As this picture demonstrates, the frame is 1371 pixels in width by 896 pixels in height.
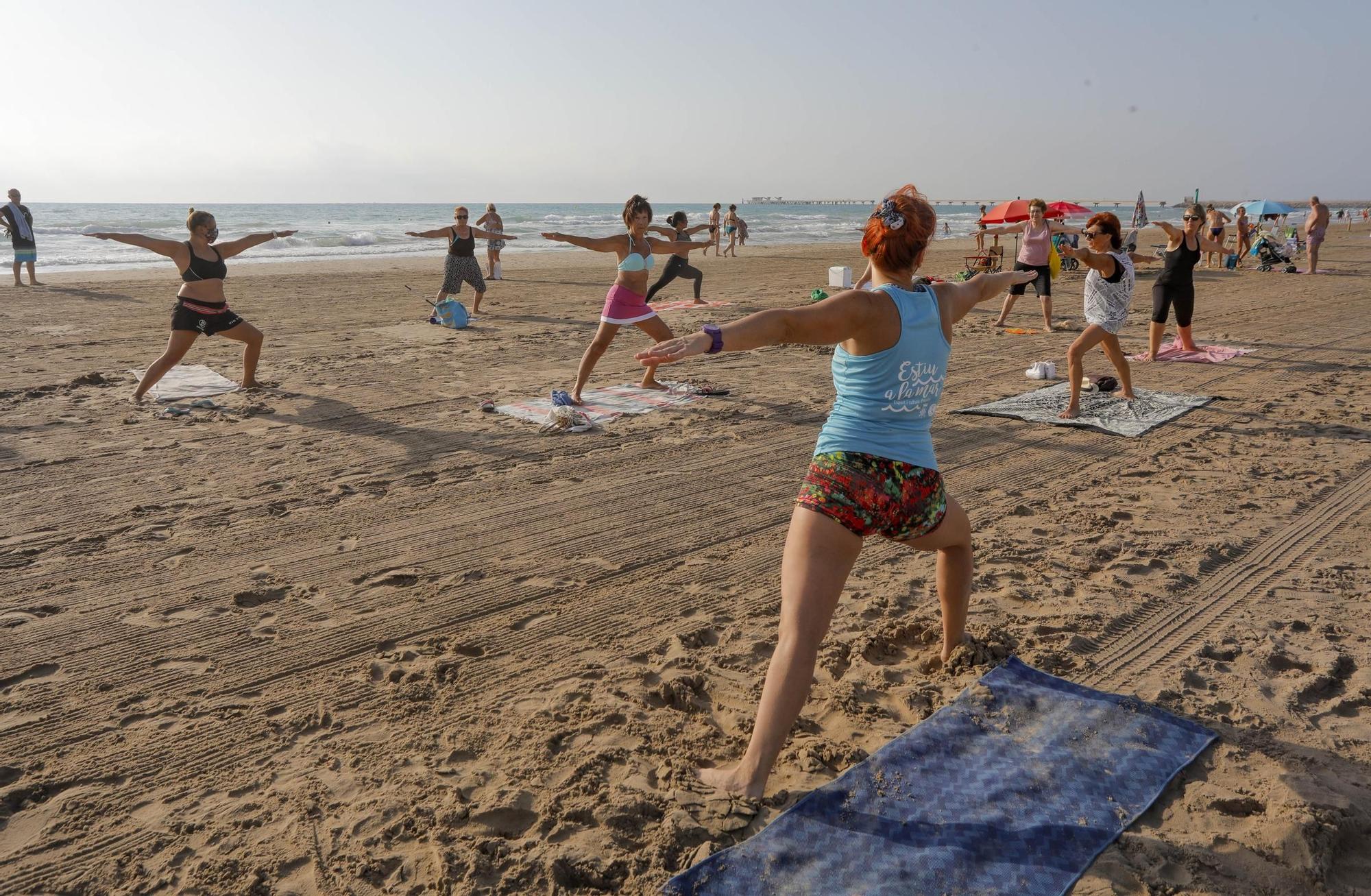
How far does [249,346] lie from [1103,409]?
322 inches

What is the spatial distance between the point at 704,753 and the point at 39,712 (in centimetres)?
256

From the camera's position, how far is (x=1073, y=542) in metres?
5.07

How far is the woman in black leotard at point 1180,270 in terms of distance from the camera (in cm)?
986

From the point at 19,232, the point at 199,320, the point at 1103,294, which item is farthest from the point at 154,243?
the point at 19,232

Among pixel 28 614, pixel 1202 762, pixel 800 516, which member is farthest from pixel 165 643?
pixel 1202 762

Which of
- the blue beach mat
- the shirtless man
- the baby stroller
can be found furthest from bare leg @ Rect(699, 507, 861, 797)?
the baby stroller

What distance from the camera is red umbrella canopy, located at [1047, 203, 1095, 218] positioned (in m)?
19.5

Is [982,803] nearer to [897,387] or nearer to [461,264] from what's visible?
[897,387]

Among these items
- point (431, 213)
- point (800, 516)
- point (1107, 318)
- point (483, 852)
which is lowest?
point (483, 852)

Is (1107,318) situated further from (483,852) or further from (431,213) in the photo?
(431,213)

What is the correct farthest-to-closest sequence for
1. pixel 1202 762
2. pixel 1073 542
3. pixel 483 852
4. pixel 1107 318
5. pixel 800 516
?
pixel 1107 318
pixel 1073 542
pixel 1202 762
pixel 800 516
pixel 483 852

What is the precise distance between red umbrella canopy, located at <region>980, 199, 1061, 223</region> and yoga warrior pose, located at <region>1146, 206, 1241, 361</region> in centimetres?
887

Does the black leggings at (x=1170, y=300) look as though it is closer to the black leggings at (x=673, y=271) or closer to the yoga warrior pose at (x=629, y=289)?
the yoga warrior pose at (x=629, y=289)

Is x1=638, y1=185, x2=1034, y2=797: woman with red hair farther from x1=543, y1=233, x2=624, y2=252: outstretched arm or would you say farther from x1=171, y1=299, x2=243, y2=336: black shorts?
x1=171, y1=299, x2=243, y2=336: black shorts
